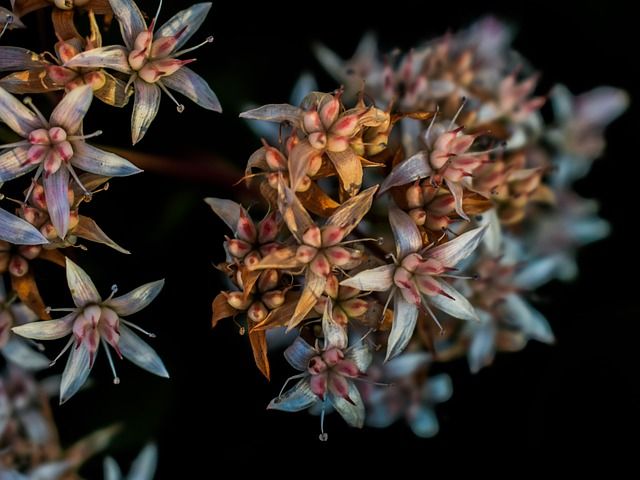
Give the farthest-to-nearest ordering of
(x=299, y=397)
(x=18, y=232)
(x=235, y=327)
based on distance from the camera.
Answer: (x=235, y=327), (x=299, y=397), (x=18, y=232)

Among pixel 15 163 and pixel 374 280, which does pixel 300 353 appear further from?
pixel 15 163

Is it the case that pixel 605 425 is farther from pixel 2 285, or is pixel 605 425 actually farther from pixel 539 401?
pixel 2 285

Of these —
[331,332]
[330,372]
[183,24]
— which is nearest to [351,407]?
[330,372]

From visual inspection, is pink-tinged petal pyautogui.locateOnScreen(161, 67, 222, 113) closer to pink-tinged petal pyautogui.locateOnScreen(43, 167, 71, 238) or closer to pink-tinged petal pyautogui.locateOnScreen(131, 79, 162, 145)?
pink-tinged petal pyautogui.locateOnScreen(131, 79, 162, 145)

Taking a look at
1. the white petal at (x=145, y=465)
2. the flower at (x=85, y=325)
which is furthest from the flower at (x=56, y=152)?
the white petal at (x=145, y=465)

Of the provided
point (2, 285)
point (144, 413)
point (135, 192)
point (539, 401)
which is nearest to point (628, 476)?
point (539, 401)

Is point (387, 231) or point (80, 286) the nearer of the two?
point (80, 286)

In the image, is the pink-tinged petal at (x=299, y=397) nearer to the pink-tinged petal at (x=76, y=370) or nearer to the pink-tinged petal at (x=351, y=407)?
the pink-tinged petal at (x=351, y=407)
